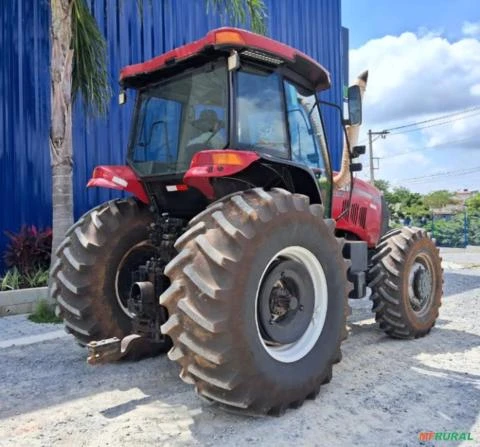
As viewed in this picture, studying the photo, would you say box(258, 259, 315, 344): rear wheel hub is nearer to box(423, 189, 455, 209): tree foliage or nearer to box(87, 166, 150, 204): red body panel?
box(87, 166, 150, 204): red body panel

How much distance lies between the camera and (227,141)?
3.58m

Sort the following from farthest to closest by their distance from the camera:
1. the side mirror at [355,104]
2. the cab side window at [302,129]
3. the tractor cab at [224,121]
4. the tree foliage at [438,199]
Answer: the tree foliage at [438,199]
the side mirror at [355,104]
the cab side window at [302,129]
the tractor cab at [224,121]

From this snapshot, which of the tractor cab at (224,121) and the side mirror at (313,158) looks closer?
the tractor cab at (224,121)

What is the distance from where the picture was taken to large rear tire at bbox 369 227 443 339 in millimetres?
5078

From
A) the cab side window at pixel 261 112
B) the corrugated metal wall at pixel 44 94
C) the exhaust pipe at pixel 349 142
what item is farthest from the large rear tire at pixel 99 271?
the corrugated metal wall at pixel 44 94

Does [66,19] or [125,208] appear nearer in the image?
[125,208]

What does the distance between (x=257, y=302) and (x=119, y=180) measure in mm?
1624

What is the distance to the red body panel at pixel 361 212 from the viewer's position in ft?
17.6

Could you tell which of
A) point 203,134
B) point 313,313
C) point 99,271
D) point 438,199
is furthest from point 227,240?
point 438,199

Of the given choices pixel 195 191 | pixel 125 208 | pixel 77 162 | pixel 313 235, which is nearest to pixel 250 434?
pixel 313 235

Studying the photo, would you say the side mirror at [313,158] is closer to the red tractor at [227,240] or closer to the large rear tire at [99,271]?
the red tractor at [227,240]

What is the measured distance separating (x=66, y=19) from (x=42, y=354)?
4624 millimetres

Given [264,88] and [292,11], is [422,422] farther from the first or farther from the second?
[292,11]

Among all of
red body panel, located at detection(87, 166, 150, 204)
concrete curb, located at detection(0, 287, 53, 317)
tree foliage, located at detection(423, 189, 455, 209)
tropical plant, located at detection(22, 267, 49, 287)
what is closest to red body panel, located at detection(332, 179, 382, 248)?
red body panel, located at detection(87, 166, 150, 204)
